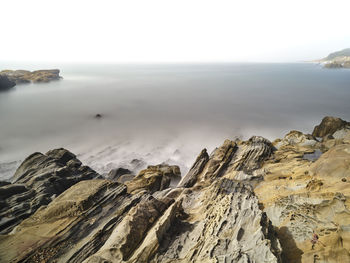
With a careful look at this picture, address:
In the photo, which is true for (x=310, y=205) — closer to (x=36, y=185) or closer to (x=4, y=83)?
(x=36, y=185)

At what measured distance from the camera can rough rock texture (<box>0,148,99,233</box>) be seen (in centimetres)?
1619

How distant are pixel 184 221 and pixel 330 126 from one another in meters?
44.0

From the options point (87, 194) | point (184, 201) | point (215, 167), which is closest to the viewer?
point (87, 194)

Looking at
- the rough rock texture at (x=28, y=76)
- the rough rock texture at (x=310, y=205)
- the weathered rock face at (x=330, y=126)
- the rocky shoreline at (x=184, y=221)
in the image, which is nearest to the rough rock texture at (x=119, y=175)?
the rocky shoreline at (x=184, y=221)

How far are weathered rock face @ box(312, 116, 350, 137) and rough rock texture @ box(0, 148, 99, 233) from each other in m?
48.9

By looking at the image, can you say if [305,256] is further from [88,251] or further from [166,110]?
[166,110]

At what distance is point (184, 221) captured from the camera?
46.8ft

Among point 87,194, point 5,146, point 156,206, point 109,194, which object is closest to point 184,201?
point 156,206

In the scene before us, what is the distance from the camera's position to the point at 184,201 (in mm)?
18797

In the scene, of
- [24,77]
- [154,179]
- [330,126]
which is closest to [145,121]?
[154,179]

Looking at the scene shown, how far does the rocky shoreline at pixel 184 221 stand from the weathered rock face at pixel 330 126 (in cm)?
2175

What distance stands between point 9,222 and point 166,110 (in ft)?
232

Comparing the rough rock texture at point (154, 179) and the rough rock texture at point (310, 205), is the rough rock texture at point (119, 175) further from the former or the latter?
the rough rock texture at point (310, 205)

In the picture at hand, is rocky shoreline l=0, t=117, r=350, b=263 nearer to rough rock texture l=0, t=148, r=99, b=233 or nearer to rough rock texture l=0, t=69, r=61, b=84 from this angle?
rough rock texture l=0, t=148, r=99, b=233
